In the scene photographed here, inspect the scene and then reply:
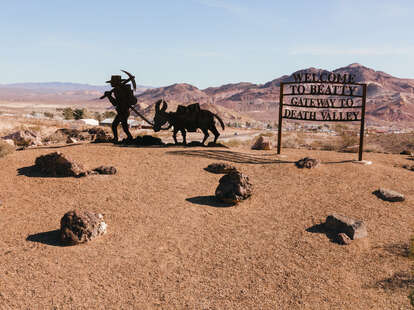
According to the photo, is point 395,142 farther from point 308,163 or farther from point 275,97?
point 275,97

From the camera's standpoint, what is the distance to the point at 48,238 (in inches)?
297

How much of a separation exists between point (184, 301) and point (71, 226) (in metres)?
3.08

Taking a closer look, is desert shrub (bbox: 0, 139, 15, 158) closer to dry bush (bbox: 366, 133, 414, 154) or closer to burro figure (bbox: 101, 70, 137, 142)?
burro figure (bbox: 101, 70, 137, 142)

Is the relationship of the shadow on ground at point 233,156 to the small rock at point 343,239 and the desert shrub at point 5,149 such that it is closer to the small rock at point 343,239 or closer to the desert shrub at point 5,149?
the small rock at point 343,239

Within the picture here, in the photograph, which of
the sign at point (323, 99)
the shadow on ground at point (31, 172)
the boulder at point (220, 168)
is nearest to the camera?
the shadow on ground at point (31, 172)

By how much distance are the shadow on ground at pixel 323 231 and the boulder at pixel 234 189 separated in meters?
2.03

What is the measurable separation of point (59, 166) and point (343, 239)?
8.25 meters

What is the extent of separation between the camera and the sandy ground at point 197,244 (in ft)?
20.1

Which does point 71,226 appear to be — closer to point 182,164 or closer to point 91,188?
point 91,188

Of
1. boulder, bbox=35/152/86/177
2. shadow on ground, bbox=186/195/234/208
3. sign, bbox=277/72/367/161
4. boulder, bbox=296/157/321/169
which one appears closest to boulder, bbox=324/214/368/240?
shadow on ground, bbox=186/195/234/208

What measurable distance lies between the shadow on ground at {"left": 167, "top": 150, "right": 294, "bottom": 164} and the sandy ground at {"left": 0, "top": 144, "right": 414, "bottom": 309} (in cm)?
124

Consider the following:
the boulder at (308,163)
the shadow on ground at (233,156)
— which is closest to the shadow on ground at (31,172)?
the shadow on ground at (233,156)

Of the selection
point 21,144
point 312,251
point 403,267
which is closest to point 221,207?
point 312,251

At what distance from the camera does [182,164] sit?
1240 centimetres
